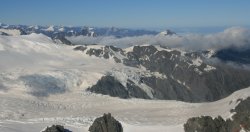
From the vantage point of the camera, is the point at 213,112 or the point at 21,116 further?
the point at 21,116

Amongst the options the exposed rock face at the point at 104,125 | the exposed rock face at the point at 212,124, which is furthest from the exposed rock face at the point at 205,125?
the exposed rock face at the point at 104,125

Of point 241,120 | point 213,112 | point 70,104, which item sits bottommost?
point 70,104

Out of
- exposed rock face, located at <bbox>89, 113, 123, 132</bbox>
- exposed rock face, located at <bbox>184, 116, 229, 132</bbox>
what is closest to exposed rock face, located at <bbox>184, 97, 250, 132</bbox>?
exposed rock face, located at <bbox>184, 116, 229, 132</bbox>

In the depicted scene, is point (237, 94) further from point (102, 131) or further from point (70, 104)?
point (70, 104)

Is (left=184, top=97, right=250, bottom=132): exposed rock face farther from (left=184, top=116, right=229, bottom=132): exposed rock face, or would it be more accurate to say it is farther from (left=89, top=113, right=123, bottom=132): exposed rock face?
(left=89, top=113, right=123, bottom=132): exposed rock face

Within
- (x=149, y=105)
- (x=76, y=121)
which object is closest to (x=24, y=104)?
(x=149, y=105)

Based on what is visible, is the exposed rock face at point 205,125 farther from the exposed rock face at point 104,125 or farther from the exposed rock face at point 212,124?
the exposed rock face at point 104,125

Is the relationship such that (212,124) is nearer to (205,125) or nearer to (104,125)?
(205,125)

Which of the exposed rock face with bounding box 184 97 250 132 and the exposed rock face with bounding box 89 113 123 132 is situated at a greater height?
the exposed rock face with bounding box 184 97 250 132

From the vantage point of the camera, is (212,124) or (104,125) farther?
(104,125)

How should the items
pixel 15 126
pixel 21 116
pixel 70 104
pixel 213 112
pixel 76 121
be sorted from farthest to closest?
pixel 70 104 → pixel 21 116 → pixel 213 112 → pixel 76 121 → pixel 15 126

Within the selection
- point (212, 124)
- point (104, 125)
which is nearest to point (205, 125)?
point (212, 124)
